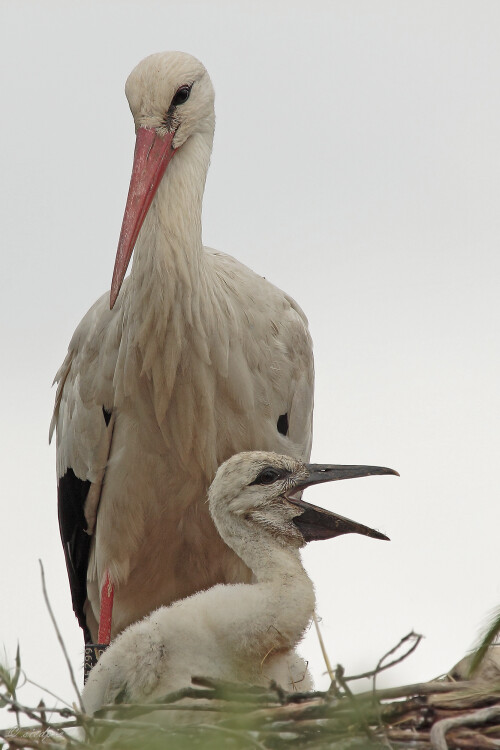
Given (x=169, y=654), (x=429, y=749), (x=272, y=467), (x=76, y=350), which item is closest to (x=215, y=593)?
(x=169, y=654)

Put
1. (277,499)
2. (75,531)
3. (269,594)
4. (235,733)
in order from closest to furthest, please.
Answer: (235,733), (269,594), (277,499), (75,531)

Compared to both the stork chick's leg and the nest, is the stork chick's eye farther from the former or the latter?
the stork chick's leg

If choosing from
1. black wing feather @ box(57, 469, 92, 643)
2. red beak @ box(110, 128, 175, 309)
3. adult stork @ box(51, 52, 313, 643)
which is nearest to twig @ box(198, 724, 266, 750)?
adult stork @ box(51, 52, 313, 643)

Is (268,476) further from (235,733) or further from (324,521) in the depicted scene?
(235,733)

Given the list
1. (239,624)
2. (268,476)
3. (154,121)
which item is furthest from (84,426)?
(239,624)

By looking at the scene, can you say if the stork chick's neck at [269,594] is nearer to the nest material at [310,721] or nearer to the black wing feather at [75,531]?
the nest material at [310,721]

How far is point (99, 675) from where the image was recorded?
393 cm

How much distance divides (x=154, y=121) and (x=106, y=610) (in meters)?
1.93

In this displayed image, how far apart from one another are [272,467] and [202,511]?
1.18 meters

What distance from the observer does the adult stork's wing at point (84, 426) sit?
5.50 meters

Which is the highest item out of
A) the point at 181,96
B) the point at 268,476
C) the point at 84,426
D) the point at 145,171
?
the point at 181,96

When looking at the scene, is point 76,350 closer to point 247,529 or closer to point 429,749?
point 247,529

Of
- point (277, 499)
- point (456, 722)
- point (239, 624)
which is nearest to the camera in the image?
point (456, 722)

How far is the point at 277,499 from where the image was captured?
14.3 ft
